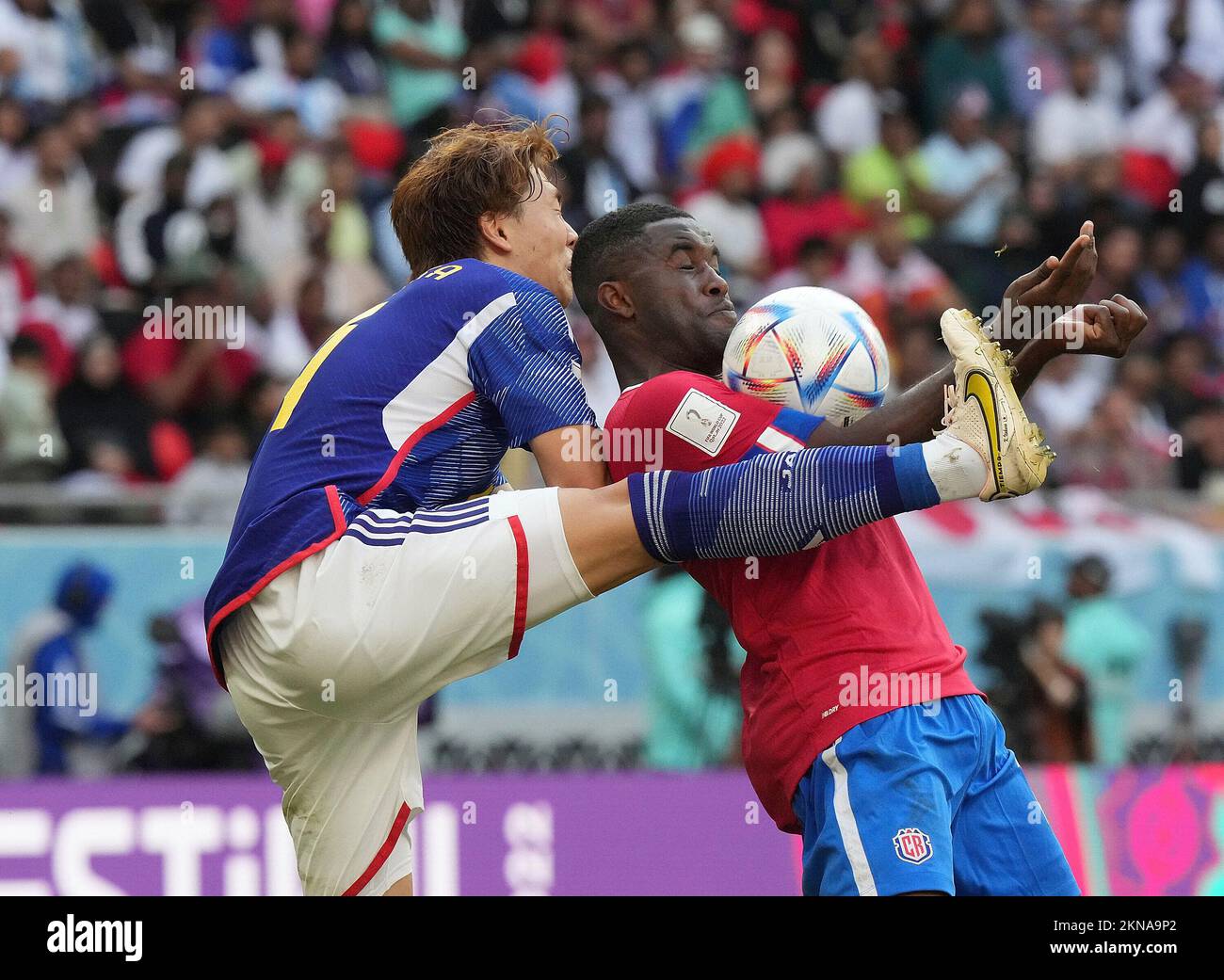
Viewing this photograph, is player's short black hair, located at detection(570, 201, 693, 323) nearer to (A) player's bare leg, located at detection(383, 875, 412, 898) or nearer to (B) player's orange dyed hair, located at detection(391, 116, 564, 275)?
(B) player's orange dyed hair, located at detection(391, 116, 564, 275)

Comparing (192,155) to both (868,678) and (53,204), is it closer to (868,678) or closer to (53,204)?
(53,204)

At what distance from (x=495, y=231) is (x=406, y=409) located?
2.27 ft

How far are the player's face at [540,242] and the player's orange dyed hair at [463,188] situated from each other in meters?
0.03

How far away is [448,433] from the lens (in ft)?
14.8

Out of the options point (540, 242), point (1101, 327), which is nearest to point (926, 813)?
point (1101, 327)

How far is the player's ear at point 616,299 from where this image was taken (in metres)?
4.69

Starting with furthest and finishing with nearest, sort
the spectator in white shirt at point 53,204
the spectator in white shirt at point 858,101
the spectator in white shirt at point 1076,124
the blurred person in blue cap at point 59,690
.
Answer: the spectator in white shirt at point 1076,124 → the spectator in white shirt at point 858,101 → the spectator in white shirt at point 53,204 → the blurred person in blue cap at point 59,690

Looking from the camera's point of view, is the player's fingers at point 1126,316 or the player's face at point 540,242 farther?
the player's face at point 540,242

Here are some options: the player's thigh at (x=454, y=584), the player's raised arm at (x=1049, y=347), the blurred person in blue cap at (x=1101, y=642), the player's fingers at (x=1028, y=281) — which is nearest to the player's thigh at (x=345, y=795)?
the player's thigh at (x=454, y=584)

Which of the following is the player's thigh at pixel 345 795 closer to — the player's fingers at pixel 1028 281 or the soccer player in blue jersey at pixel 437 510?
the soccer player in blue jersey at pixel 437 510

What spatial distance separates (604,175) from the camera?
10.6m

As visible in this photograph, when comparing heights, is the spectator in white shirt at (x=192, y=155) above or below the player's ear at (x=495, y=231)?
above

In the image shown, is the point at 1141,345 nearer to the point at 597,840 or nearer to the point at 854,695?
the point at 597,840

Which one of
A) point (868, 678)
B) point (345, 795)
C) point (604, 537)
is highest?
point (604, 537)
